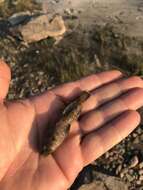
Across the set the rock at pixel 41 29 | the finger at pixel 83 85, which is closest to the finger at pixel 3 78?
the finger at pixel 83 85

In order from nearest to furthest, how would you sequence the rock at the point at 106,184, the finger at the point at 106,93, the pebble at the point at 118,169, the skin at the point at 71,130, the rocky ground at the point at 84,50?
the skin at the point at 71,130 < the finger at the point at 106,93 < the rock at the point at 106,184 < the pebble at the point at 118,169 < the rocky ground at the point at 84,50

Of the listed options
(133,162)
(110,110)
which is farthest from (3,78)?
(133,162)

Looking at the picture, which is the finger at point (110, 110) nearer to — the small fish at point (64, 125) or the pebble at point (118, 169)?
the small fish at point (64, 125)

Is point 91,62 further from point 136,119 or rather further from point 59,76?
point 136,119

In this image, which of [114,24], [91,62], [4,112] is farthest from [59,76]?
[4,112]

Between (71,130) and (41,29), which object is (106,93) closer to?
(71,130)

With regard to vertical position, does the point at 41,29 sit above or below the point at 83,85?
below
